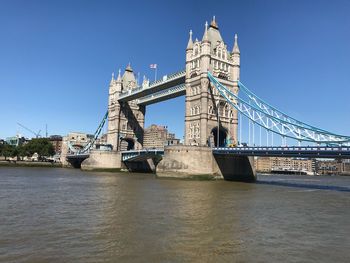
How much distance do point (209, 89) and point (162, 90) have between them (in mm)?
18426

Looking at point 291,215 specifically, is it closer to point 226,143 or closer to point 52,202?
point 52,202

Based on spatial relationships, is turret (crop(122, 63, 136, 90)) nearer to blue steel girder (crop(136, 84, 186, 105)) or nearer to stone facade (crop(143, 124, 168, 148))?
blue steel girder (crop(136, 84, 186, 105))

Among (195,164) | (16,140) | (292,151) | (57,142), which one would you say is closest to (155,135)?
(57,142)

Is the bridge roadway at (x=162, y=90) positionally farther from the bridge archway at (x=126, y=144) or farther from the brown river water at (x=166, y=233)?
the brown river water at (x=166, y=233)

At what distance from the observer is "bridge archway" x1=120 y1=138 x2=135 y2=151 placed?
9025 centimetres

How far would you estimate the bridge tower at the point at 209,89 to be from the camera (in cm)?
5853

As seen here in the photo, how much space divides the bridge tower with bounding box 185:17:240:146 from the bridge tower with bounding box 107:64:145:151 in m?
30.4

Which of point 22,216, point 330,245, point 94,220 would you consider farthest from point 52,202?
point 330,245

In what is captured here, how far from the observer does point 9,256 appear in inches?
411

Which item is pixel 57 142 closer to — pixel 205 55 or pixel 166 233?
pixel 205 55

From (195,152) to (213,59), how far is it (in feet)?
59.4

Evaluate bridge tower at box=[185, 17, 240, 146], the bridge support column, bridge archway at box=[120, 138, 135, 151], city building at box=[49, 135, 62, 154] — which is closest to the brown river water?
bridge tower at box=[185, 17, 240, 146]

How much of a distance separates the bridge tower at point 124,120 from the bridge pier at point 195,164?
37308 mm

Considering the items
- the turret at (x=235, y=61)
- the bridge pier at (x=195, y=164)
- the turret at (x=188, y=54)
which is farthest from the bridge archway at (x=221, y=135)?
the turret at (x=188, y=54)
